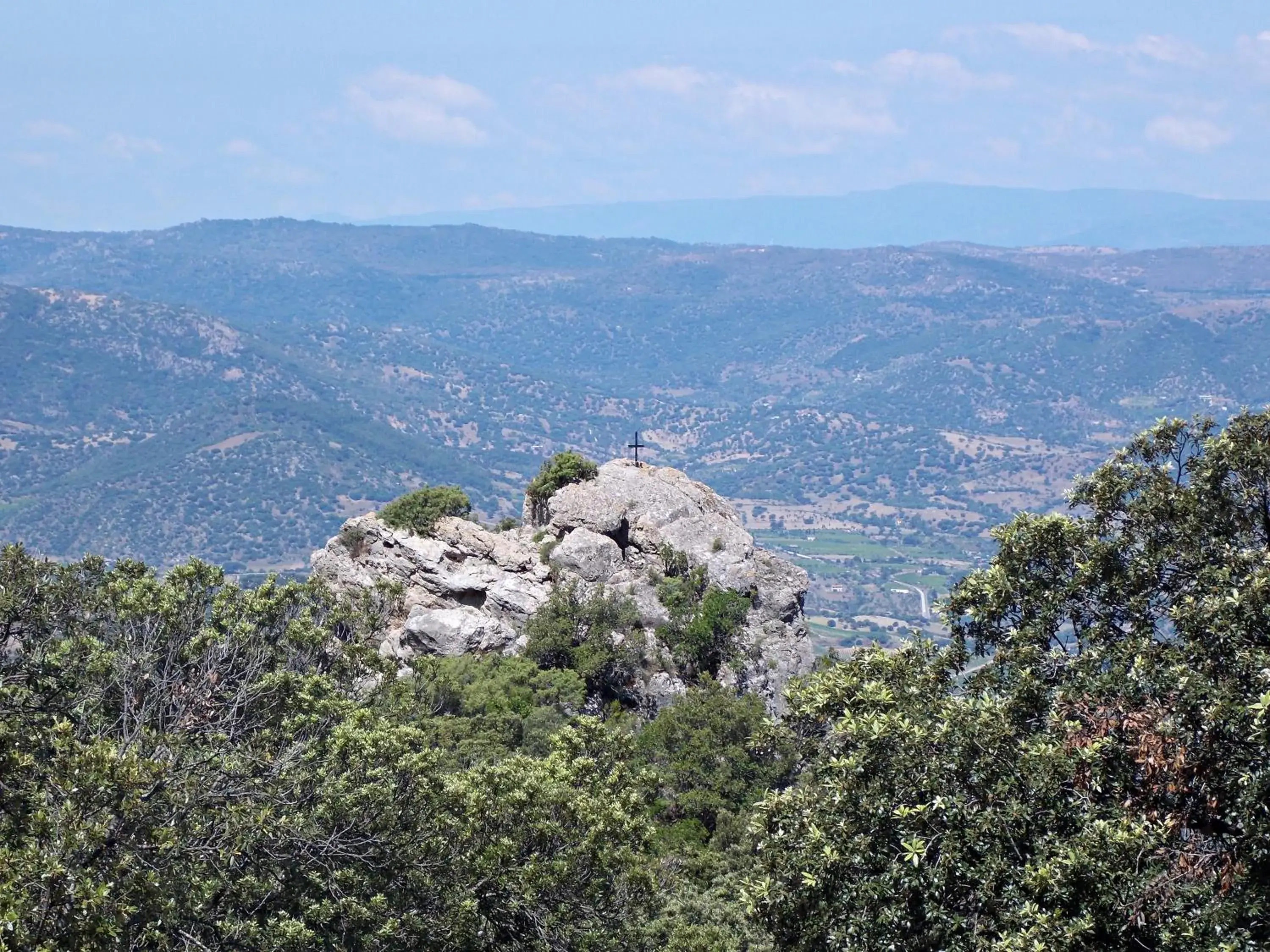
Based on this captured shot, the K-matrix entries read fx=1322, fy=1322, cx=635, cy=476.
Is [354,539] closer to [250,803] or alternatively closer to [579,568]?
[579,568]

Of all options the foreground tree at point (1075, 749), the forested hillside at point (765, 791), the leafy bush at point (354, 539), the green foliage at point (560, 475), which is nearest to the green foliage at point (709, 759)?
the forested hillside at point (765, 791)

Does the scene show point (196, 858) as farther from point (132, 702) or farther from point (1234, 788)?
point (1234, 788)

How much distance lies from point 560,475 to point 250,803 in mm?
37903

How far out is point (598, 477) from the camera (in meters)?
56.4

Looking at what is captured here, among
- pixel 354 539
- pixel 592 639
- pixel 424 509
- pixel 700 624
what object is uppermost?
pixel 424 509

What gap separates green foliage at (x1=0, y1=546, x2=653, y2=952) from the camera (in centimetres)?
1600

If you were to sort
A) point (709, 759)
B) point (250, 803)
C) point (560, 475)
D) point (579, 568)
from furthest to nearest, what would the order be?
1. point (560, 475)
2. point (579, 568)
3. point (709, 759)
4. point (250, 803)

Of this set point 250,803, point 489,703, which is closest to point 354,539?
point 489,703

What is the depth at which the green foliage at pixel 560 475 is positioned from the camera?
56781 millimetres

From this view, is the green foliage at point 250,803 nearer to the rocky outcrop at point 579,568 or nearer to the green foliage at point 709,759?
the green foliage at point 709,759

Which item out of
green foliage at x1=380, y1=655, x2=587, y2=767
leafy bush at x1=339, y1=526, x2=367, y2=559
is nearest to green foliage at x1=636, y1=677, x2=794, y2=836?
green foliage at x1=380, y1=655, x2=587, y2=767

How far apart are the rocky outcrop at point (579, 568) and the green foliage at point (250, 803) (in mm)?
18196

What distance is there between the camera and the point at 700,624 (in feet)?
158

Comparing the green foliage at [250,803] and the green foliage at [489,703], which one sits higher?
the green foliage at [250,803]
